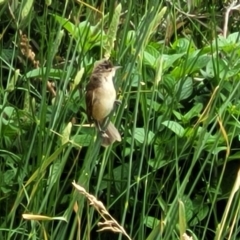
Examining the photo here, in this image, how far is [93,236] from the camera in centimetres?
252

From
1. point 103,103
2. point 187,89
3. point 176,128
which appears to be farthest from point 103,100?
point 187,89

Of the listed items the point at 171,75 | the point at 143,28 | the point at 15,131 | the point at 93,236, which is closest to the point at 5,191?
the point at 15,131

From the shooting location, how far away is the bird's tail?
176 centimetres

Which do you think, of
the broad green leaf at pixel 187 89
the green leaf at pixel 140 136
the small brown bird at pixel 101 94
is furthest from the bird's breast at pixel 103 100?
the broad green leaf at pixel 187 89

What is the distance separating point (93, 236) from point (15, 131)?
42 centimetres

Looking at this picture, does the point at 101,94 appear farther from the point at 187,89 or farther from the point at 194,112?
the point at 187,89

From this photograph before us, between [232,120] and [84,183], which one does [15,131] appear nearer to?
[232,120]

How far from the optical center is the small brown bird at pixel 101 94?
1873 millimetres

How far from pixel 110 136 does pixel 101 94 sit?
19 centimetres

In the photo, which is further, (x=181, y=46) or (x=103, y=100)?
(x=181, y=46)

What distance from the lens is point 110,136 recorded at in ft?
5.87

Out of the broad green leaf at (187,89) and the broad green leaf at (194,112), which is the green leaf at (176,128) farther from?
the broad green leaf at (187,89)

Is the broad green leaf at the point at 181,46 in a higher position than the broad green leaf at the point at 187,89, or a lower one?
higher

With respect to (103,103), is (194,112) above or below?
below
